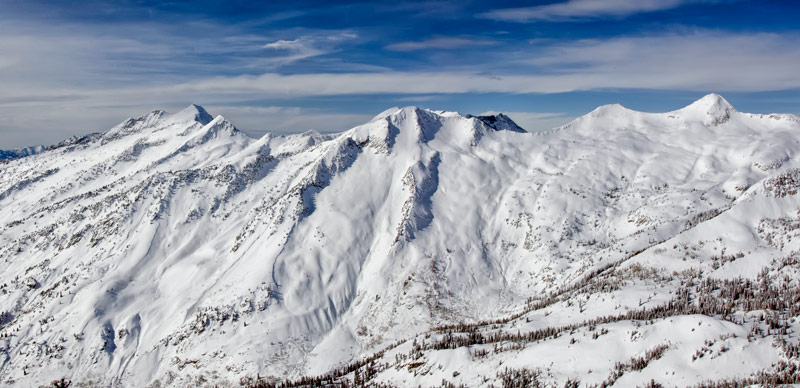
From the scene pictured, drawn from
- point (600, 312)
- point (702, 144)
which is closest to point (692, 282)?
point (600, 312)

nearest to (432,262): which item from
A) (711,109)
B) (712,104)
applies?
(711,109)

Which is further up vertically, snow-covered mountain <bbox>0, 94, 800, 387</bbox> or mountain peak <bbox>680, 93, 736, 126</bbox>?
mountain peak <bbox>680, 93, 736, 126</bbox>

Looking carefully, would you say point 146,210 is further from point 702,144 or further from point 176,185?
point 702,144

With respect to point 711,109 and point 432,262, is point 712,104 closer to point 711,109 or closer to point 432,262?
point 711,109

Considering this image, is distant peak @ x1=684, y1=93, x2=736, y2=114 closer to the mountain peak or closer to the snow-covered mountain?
the mountain peak

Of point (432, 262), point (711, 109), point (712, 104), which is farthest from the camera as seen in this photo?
point (712, 104)

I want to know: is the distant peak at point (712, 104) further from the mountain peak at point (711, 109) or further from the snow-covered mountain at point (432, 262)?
the snow-covered mountain at point (432, 262)

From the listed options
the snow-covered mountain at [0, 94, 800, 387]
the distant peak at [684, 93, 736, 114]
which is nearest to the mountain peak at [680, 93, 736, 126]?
the distant peak at [684, 93, 736, 114]

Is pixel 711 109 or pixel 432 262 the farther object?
pixel 711 109
